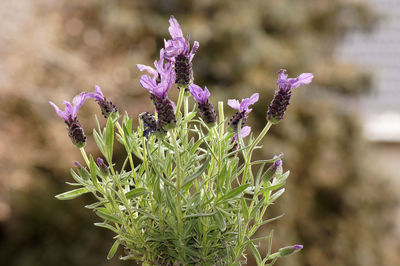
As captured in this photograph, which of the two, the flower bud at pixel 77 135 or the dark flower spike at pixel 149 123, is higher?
the dark flower spike at pixel 149 123

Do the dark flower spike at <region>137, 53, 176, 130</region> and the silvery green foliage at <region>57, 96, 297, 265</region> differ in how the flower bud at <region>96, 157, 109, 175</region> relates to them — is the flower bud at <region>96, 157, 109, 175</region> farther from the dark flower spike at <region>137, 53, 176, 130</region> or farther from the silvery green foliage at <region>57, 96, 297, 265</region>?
the dark flower spike at <region>137, 53, 176, 130</region>

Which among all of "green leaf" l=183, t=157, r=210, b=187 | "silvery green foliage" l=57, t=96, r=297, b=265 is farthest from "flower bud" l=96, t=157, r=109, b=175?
"green leaf" l=183, t=157, r=210, b=187

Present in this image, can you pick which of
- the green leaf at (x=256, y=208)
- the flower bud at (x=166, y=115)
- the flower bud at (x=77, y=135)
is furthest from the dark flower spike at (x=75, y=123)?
the green leaf at (x=256, y=208)

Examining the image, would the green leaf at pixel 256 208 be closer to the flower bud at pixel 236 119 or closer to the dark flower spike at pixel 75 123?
the flower bud at pixel 236 119

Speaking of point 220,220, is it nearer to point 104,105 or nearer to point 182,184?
point 182,184

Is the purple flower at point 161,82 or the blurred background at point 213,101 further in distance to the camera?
the blurred background at point 213,101

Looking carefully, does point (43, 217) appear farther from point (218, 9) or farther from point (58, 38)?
point (218, 9)
